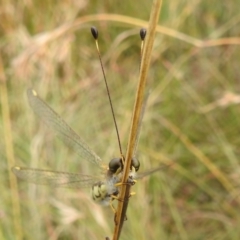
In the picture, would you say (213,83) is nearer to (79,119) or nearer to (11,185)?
(79,119)

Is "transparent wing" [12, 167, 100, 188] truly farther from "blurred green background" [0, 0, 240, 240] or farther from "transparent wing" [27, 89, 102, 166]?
"blurred green background" [0, 0, 240, 240]

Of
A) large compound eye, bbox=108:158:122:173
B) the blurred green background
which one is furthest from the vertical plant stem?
the blurred green background

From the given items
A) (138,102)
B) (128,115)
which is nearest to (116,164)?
(138,102)

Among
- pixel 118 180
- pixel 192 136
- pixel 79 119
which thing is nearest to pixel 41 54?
pixel 79 119

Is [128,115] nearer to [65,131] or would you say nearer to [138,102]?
[65,131]

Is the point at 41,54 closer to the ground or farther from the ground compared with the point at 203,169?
farther from the ground
